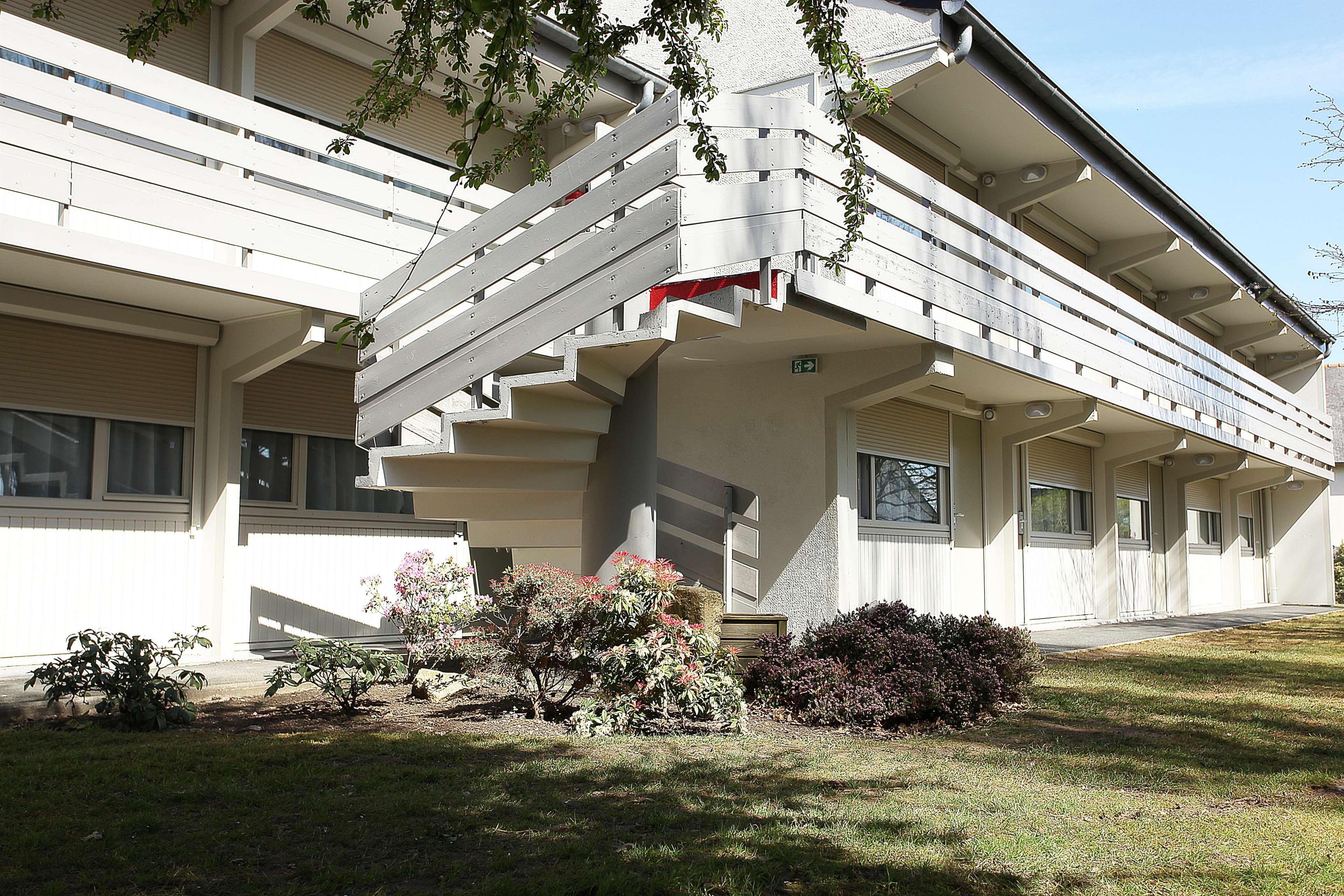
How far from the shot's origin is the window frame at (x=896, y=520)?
11828mm

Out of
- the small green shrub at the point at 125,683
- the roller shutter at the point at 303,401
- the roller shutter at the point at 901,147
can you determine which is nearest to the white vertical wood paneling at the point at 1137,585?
the roller shutter at the point at 901,147

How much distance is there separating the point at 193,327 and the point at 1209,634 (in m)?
15.5

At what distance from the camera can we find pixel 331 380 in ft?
36.2

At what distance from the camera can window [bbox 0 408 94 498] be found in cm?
865

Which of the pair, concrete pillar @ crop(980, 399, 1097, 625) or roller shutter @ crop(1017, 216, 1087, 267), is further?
roller shutter @ crop(1017, 216, 1087, 267)

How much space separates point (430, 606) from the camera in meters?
8.48

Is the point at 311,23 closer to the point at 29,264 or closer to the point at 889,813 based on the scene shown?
the point at 29,264

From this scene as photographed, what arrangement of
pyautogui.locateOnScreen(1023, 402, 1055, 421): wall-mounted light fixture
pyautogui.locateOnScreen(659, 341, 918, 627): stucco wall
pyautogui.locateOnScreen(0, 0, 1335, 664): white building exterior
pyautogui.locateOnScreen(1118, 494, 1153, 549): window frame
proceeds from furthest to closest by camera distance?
pyautogui.locateOnScreen(1118, 494, 1153, 549): window frame, pyautogui.locateOnScreen(1023, 402, 1055, 421): wall-mounted light fixture, pyautogui.locateOnScreen(659, 341, 918, 627): stucco wall, pyautogui.locateOnScreen(0, 0, 1335, 664): white building exterior

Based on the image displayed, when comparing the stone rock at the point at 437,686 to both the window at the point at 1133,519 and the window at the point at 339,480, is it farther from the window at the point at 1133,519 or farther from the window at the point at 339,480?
the window at the point at 1133,519

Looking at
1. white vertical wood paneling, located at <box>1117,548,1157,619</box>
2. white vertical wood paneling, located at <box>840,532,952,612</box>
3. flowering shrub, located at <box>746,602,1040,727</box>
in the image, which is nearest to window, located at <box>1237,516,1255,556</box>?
white vertical wood paneling, located at <box>1117,548,1157,619</box>

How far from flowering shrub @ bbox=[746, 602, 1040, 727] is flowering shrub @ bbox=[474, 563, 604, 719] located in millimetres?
1827

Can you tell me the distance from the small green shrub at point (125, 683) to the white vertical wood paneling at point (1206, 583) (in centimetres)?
2064

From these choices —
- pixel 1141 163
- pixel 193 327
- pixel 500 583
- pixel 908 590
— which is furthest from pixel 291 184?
pixel 1141 163

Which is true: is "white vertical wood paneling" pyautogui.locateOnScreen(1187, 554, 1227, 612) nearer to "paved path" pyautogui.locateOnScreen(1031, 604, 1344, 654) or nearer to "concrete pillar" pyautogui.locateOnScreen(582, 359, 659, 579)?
"paved path" pyautogui.locateOnScreen(1031, 604, 1344, 654)
